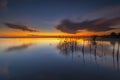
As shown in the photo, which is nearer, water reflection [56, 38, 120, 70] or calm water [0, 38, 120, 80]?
calm water [0, 38, 120, 80]

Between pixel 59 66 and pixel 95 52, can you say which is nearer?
pixel 59 66

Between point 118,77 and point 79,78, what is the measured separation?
10.7 feet

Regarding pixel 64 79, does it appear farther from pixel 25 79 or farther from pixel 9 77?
pixel 9 77

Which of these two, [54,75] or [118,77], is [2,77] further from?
[118,77]

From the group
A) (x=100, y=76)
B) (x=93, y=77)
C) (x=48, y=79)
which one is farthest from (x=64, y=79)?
(x=100, y=76)

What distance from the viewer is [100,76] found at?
512 inches

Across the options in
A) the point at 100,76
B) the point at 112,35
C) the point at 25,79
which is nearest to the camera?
the point at 25,79

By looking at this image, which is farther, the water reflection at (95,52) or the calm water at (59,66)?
the water reflection at (95,52)

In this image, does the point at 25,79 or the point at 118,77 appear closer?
the point at 25,79

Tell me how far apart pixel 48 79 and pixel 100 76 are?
Result: 4367 mm

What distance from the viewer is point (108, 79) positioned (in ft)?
40.1

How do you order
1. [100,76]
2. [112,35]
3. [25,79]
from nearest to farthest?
1. [25,79]
2. [100,76]
3. [112,35]

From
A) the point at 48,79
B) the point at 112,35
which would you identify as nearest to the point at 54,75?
the point at 48,79

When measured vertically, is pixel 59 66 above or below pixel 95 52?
below
